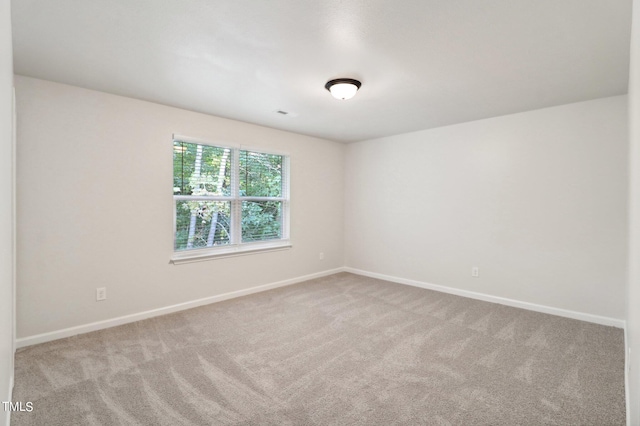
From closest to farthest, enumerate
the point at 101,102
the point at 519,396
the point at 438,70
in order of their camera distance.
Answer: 1. the point at 519,396
2. the point at 438,70
3. the point at 101,102

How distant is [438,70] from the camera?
2588mm

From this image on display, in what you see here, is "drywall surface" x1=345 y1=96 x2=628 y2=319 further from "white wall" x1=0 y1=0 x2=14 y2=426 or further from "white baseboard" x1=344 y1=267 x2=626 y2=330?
"white wall" x1=0 y1=0 x2=14 y2=426

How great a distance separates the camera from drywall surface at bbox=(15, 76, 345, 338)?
2760 mm

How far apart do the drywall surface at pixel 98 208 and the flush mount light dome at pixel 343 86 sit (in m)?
1.90

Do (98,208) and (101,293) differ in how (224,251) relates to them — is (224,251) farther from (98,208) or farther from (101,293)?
(98,208)

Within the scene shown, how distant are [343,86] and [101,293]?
3.21 metres

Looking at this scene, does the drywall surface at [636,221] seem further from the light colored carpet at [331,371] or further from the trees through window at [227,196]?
the trees through window at [227,196]

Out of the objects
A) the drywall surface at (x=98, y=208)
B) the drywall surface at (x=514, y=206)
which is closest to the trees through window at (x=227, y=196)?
the drywall surface at (x=98, y=208)

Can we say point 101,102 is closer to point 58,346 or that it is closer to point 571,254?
point 58,346

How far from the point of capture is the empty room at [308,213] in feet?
→ 6.18

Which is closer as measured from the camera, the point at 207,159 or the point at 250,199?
the point at 207,159

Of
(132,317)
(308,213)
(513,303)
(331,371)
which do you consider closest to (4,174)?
(331,371)

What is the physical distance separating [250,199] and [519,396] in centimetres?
363

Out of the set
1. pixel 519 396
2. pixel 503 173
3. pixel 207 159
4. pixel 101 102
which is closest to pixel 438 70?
pixel 503 173
